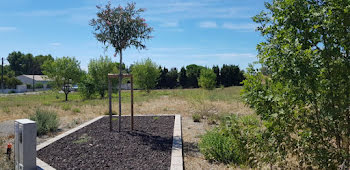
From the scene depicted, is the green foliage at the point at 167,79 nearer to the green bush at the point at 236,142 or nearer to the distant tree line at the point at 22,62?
the green bush at the point at 236,142

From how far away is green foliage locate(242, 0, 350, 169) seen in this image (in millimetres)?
2764

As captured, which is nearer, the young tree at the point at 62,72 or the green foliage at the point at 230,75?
the young tree at the point at 62,72

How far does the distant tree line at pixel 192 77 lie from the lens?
49.3 meters

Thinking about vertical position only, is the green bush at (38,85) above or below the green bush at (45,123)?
above

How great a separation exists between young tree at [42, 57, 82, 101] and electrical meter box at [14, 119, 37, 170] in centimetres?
2395

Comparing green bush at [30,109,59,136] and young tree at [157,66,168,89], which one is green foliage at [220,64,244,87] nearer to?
young tree at [157,66,168,89]

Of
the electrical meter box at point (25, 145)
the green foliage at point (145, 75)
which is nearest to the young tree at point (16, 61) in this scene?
the green foliage at point (145, 75)

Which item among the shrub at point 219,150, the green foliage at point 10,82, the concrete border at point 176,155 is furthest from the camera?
the green foliage at point 10,82

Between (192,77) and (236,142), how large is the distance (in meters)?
47.4

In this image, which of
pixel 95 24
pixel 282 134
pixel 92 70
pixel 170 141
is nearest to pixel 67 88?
pixel 92 70

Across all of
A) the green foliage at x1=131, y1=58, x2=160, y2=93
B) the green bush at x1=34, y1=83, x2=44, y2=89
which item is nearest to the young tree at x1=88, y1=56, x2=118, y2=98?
the green foliage at x1=131, y1=58, x2=160, y2=93

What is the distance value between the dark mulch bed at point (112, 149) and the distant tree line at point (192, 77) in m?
42.3

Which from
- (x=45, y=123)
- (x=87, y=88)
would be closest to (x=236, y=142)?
(x=45, y=123)

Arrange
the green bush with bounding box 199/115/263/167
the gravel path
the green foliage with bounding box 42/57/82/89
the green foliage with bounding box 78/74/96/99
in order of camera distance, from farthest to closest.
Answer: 1. the green foliage with bounding box 42/57/82/89
2. the green foliage with bounding box 78/74/96/99
3. the gravel path
4. the green bush with bounding box 199/115/263/167
